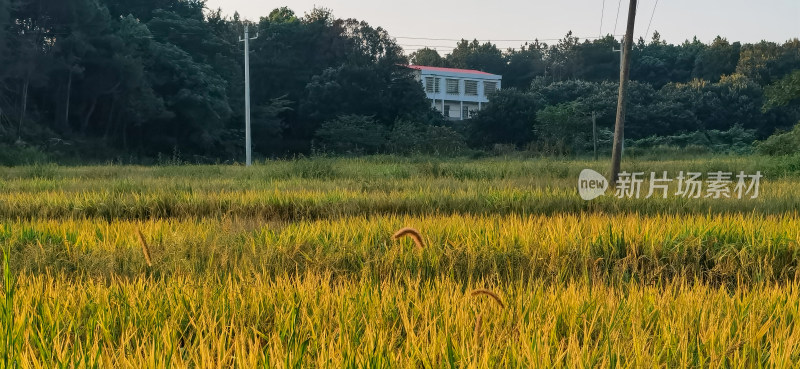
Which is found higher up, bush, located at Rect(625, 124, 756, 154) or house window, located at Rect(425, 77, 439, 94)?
house window, located at Rect(425, 77, 439, 94)

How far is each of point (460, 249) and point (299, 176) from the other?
31.4ft

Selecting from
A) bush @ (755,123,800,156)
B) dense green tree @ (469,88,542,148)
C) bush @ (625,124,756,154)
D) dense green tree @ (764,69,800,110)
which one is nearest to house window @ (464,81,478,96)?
dense green tree @ (469,88,542,148)

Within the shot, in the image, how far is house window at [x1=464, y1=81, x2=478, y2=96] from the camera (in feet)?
154

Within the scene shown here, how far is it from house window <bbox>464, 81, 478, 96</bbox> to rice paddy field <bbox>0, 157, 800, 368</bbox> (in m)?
38.9

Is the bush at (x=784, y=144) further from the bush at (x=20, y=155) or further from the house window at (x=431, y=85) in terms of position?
the house window at (x=431, y=85)

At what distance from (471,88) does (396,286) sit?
45.1 meters

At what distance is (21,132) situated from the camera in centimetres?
2245

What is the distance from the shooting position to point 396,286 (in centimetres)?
286

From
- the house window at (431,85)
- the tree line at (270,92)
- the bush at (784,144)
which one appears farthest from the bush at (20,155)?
the house window at (431,85)

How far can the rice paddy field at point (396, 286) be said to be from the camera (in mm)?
1915

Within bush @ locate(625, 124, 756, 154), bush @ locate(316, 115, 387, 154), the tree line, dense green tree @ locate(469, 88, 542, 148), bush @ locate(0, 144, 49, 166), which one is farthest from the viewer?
dense green tree @ locate(469, 88, 542, 148)

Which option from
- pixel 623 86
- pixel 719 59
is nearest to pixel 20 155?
pixel 623 86

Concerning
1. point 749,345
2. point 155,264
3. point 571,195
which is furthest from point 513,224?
point 571,195

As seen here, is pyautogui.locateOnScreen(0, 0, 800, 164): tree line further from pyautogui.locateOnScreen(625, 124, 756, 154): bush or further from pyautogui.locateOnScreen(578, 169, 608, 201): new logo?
pyautogui.locateOnScreen(578, 169, 608, 201): new logo
